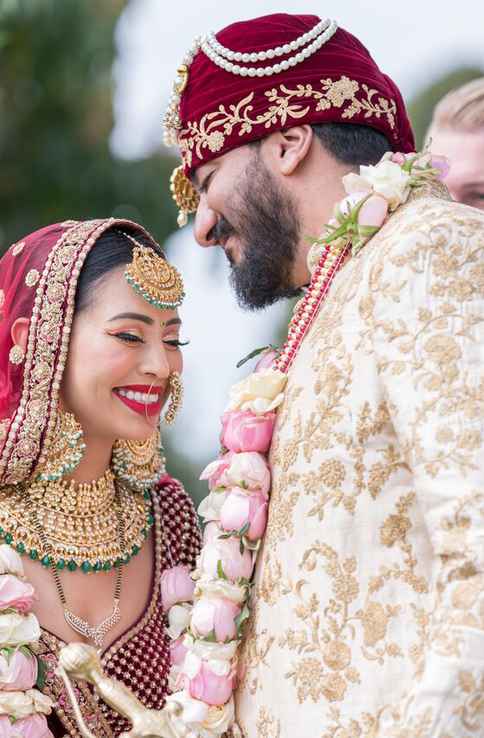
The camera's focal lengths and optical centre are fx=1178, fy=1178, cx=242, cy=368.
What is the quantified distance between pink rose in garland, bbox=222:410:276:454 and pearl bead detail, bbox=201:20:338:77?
0.85m

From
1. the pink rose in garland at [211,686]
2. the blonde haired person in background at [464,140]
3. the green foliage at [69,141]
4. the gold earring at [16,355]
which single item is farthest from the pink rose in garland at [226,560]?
the green foliage at [69,141]

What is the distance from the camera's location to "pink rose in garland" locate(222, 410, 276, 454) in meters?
2.43

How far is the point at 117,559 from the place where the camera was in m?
3.09

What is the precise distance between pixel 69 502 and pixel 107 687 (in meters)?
1.06

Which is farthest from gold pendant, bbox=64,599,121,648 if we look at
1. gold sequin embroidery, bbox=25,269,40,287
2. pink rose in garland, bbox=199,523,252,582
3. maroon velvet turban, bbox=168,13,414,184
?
maroon velvet turban, bbox=168,13,414,184

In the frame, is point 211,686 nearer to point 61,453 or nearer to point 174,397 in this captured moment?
point 61,453

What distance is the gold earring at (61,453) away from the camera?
3.05 meters

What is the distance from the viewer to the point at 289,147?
2723 millimetres

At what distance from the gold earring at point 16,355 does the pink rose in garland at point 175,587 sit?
691 millimetres

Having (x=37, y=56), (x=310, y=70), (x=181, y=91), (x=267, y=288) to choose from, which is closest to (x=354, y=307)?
(x=267, y=288)

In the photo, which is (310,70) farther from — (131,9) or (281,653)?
(131,9)

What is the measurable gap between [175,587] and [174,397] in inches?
20.1

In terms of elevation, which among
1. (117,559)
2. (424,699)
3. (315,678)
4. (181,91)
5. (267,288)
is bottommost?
(117,559)

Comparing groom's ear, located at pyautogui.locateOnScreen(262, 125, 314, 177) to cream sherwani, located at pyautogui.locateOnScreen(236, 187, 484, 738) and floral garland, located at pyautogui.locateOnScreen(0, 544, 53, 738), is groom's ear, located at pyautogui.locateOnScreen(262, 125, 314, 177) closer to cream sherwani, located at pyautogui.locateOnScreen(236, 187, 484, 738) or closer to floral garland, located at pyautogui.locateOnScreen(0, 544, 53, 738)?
cream sherwani, located at pyautogui.locateOnScreen(236, 187, 484, 738)
